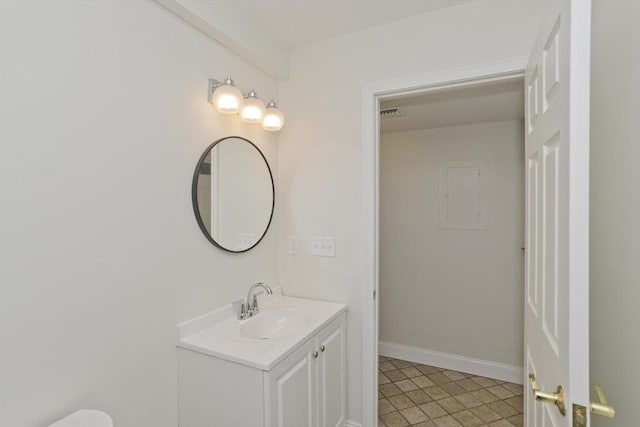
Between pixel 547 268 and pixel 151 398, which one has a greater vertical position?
pixel 547 268

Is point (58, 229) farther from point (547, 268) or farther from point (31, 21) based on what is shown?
point (547, 268)

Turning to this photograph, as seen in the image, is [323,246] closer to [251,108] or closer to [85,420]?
Answer: [251,108]

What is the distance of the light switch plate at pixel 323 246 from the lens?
2.00 meters

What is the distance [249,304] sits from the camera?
5.82 ft

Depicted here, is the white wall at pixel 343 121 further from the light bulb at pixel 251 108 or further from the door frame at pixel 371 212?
the light bulb at pixel 251 108

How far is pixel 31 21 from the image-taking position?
0.98 meters

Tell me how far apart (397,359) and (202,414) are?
2254mm

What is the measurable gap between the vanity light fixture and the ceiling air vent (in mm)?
941

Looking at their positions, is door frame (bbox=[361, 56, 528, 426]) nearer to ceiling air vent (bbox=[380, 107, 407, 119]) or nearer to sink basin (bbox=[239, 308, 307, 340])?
sink basin (bbox=[239, 308, 307, 340])

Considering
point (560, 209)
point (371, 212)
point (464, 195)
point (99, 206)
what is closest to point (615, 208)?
point (560, 209)

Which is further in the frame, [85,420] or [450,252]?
[450,252]

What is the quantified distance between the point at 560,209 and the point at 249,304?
1.47 metres

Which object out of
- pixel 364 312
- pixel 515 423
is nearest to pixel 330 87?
pixel 364 312

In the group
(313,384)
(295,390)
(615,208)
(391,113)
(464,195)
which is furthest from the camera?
(464,195)
